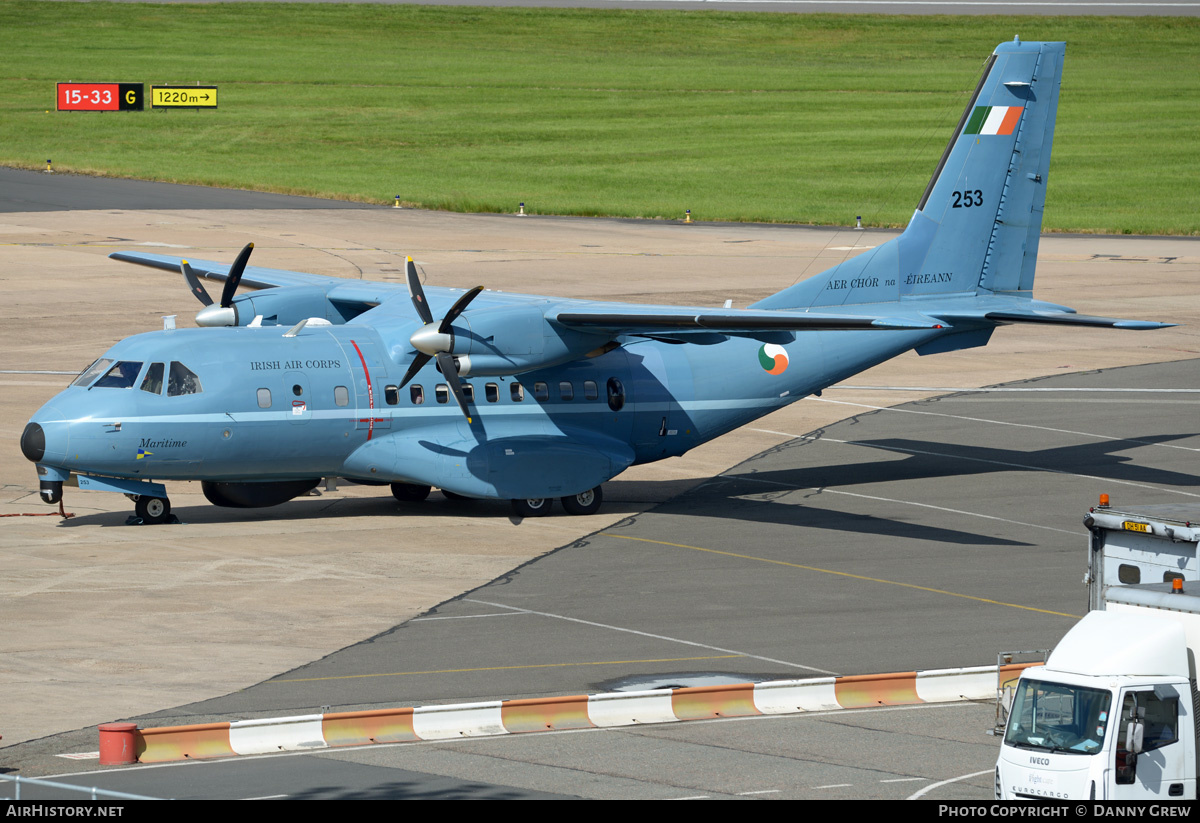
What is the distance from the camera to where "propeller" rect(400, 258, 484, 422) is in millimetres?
27453

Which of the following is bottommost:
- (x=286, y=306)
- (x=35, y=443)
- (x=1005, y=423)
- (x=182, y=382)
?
(x=1005, y=423)

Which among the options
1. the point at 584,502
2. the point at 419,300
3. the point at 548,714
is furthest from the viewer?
the point at 584,502

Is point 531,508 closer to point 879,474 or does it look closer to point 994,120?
point 879,474

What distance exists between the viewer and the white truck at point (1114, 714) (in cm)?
1445

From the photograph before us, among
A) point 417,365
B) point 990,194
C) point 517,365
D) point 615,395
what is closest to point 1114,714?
point 517,365

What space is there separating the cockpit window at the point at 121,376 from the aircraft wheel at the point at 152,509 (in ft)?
7.22

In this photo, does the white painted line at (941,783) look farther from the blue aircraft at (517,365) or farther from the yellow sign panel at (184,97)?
the yellow sign panel at (184,97)

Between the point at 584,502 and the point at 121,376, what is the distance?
30.1ft

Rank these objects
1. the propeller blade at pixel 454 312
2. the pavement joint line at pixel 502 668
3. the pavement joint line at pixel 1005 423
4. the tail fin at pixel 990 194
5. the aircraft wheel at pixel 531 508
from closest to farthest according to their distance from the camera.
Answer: the pavement joint line at pixel 502 668 < the propeller blade at pixel 454 312 < the aircraft wheel at pixel 531 508 < the tail fin at pixel 990 194 < the pavement joint line at pixel 1005 423

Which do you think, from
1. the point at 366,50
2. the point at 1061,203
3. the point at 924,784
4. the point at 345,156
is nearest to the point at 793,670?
the point at 924,784

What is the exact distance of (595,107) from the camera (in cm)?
11281

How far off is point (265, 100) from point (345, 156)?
2000 cm

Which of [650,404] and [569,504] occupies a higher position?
[650,404]

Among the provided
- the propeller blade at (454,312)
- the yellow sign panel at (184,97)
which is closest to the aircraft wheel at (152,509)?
the propeller blade at (454,312)
